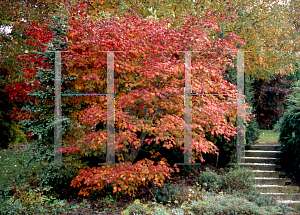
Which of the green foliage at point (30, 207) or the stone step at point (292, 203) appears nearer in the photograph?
the green foliage at point (30, 207)

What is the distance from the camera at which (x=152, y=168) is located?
5.13 metres

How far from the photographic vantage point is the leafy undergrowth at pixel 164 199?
15.3 feet

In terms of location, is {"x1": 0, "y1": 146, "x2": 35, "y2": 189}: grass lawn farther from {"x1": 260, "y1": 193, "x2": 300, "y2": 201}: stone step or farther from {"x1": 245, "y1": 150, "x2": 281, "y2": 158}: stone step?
{"x1": 245, "y1": 150, "x2": 281, "y2": 158}: stone step

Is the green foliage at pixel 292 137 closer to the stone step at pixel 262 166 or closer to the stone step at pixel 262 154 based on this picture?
the stone step at pixel 262 154

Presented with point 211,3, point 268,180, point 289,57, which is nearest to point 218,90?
point 268,180

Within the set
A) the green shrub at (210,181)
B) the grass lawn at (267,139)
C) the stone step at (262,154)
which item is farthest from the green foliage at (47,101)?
the grass lawn at (267,139)

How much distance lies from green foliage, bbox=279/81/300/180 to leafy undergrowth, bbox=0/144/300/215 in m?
1.56

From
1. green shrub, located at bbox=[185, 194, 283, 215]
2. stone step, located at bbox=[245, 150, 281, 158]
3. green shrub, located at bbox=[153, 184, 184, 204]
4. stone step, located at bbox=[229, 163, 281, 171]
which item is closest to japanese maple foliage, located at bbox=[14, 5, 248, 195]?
green shrub, located at bbox=[153, 184, 184, 204]

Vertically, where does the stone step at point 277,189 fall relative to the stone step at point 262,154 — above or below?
below

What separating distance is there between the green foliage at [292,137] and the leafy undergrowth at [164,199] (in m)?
1.56

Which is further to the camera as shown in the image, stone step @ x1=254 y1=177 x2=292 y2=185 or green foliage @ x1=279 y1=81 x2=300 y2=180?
green foliage @ x1=279 y1=81 x2=300 y2=180

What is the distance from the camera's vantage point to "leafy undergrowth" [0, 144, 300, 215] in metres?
4.66

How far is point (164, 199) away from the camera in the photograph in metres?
5.51

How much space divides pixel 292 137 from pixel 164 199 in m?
4.21
